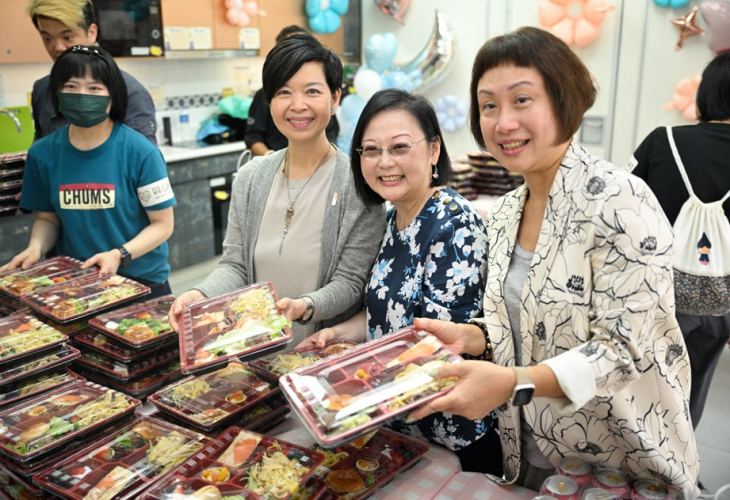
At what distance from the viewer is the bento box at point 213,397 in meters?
1.45

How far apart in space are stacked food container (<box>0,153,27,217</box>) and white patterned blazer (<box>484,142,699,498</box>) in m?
2.23

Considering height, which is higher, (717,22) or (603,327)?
(717,22)

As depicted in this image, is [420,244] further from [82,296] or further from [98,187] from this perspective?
[98,187]

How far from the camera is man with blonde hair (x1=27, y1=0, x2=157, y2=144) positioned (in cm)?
269

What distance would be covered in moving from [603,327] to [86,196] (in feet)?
5.92

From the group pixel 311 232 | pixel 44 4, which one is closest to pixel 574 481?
pixel 311 232

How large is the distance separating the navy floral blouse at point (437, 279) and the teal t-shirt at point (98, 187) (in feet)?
3.49

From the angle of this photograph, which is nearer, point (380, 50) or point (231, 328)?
point (231, 328)

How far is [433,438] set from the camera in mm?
1541

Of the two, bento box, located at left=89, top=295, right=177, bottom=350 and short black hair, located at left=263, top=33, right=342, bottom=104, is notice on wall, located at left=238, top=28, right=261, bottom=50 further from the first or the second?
bento box, located at left=89, top=295, right=177, bottom=350

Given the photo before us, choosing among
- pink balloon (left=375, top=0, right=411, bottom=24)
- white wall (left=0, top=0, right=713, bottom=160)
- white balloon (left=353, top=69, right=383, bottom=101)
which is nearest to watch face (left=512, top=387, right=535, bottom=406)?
white wall (left=0, top=0, right=713, bottom=160)

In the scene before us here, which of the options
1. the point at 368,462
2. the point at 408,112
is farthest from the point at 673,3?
the point at 368,462

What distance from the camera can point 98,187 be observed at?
221 centimetres

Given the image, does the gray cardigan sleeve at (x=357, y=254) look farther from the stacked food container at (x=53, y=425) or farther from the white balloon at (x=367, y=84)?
the white balloon at (x=367, y=84)
